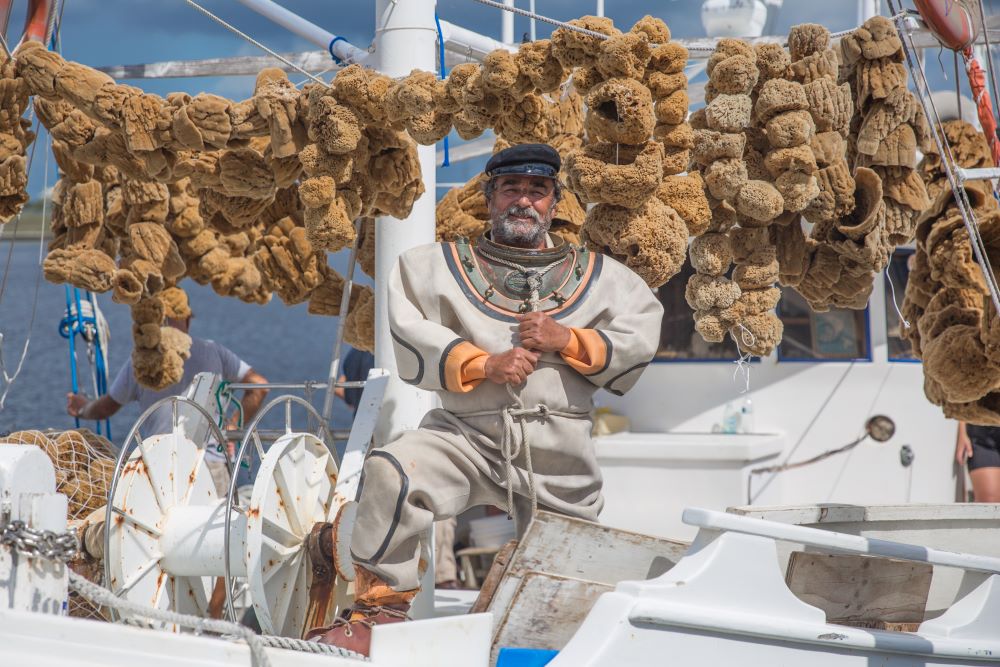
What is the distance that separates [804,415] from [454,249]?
426cm

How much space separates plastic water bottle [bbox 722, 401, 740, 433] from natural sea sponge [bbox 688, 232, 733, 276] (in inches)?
135

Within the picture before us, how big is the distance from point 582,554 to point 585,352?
1.84 ft

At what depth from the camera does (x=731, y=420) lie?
23.4 feet

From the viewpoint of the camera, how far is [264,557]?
11.9 ft

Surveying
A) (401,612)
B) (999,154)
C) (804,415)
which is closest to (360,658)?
(401,612)

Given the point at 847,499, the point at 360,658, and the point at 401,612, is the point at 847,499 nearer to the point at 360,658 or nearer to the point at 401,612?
the point at 401,612

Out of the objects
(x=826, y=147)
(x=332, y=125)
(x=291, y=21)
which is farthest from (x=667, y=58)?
(x=291, y=21)

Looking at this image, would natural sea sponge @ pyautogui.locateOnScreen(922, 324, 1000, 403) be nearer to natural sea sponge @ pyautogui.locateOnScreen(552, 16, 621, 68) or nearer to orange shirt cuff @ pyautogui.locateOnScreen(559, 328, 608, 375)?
orange shirt cuff @ pyautogui.locateOnScreen(559, 328, 608, 375)

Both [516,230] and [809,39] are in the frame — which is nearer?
[516,230]

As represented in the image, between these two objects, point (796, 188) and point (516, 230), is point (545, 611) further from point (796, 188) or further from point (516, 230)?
point (796, 188)

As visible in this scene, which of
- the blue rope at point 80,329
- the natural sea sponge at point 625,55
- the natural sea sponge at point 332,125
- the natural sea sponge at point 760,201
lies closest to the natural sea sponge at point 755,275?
the natural sea sponge at point 760,201

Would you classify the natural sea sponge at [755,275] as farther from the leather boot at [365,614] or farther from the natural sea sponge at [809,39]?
the leather boot at [365,614]

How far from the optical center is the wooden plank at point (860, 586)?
316 centimetres

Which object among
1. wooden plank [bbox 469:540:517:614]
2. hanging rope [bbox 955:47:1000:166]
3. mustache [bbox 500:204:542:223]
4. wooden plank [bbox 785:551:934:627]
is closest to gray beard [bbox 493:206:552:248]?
mustache [bbox 500:204:542:223]
